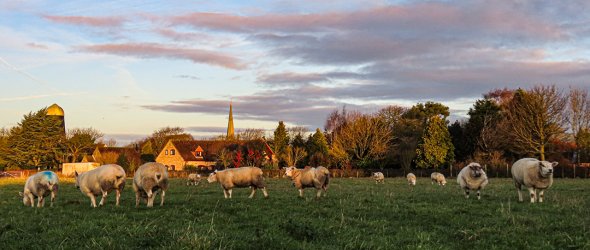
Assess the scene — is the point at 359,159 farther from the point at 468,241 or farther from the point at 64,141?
the point at 468,241

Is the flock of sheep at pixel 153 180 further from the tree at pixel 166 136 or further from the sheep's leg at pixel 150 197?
the tree at pixel 166 136

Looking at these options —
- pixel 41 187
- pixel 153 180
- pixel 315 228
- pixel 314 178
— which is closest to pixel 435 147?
pixel 314 178

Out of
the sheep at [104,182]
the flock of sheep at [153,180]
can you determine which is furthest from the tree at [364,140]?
the sheep at [104,182]

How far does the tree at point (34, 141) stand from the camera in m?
89.1

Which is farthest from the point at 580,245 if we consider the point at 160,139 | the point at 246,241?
the point at 160,139

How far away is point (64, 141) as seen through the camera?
97.1 metres

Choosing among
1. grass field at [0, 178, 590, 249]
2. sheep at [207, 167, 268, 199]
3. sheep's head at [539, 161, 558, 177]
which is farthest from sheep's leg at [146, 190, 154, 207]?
sheep's head at [539, 161, 558, 177]

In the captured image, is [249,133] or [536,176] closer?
[536,176]

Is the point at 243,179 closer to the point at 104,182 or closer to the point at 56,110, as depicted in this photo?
the point at 104,182

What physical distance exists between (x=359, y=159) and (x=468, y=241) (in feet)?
221

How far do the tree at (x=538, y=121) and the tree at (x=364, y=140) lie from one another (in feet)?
63.1

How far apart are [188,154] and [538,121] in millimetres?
61332

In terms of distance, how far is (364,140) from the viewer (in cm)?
7775

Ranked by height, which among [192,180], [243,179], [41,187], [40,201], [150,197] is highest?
[243,179]
